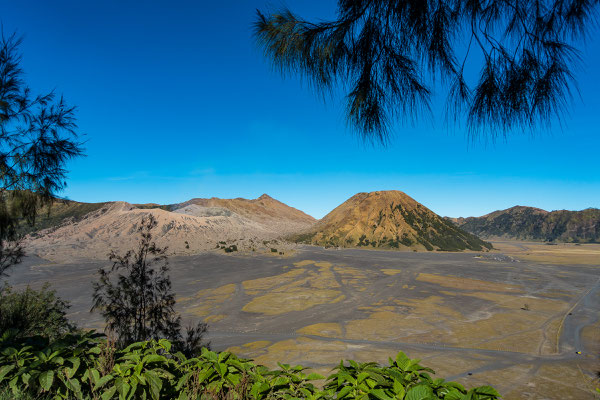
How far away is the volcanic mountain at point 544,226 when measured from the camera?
113062 mm

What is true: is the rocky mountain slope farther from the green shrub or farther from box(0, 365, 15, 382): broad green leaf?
box(0, 365, 15, 382): broad green leaf

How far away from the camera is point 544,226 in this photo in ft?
409

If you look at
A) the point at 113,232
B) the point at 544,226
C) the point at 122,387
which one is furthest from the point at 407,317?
the point at 544,226

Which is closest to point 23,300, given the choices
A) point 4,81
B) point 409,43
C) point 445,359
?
point 4,81

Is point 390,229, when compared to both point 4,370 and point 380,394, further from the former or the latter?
point 4,370

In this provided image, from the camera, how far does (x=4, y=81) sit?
5.18m

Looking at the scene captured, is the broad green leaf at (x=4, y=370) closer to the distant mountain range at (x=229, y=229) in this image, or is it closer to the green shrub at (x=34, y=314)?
the green shrub at (x=34, y=314)

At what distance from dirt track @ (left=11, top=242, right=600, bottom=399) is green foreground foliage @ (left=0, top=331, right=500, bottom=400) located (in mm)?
9574

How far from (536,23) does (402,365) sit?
315 cm

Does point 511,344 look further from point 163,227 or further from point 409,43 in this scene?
point 163,227

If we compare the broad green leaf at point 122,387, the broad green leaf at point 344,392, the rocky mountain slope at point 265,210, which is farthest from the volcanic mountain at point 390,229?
the broad green leaf at point 122,387

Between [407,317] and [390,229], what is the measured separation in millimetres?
61264

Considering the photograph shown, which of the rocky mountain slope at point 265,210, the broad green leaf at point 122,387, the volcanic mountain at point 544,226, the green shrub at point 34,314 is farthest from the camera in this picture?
the volcanic mountain at point 544,226

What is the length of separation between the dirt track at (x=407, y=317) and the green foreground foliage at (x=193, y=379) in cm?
957
